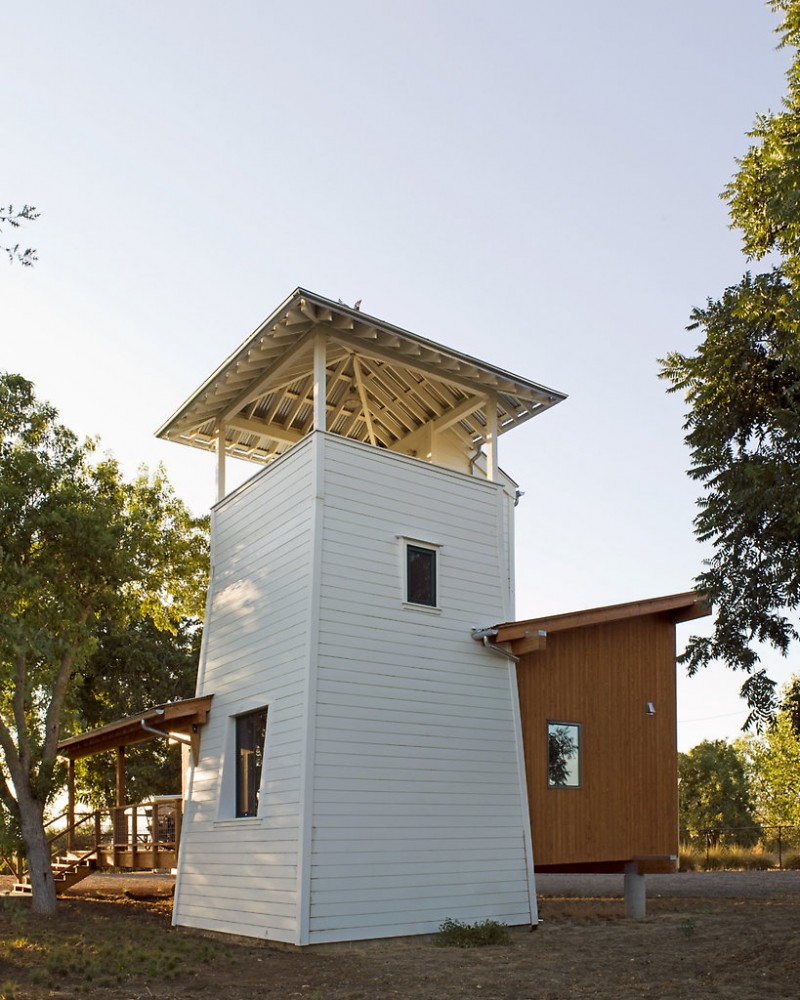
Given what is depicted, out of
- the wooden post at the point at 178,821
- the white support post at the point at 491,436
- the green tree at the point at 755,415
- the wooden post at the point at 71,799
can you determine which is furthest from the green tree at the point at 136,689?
the green tree at the point at 755,415

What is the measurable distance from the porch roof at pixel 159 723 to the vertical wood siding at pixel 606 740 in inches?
205

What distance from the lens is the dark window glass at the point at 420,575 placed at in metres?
15.3

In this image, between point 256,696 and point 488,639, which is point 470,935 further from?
point 256,696

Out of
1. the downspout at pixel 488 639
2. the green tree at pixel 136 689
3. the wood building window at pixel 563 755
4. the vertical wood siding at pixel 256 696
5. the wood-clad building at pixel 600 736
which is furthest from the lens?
the green tree at pixel 136 689

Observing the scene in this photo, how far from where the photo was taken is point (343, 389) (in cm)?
1912

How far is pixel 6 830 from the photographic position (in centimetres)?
1894

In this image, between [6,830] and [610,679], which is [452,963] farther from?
[6,830]

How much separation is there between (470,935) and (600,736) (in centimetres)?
428

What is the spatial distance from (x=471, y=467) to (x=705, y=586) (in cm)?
928

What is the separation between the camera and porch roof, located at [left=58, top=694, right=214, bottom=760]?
1594 cm

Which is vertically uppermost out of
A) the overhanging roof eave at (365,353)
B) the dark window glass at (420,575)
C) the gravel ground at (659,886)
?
the overhanging roof eave at (365,353)

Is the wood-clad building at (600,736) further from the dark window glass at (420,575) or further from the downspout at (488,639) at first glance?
the dark window glass at (420,575)

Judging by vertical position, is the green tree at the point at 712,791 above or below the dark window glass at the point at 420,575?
below

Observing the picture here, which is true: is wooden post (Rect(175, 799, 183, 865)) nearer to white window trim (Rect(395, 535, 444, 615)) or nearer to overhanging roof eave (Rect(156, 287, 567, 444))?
white window trim (Rect(395, 535, 444, 615))
